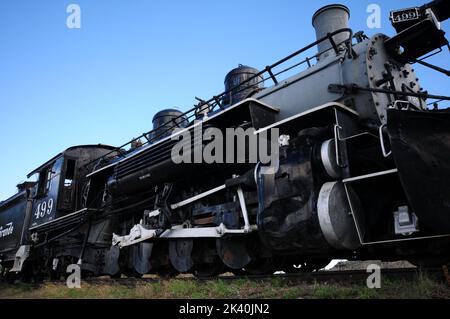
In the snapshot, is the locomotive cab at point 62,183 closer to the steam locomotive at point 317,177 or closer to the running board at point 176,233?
the steam locomotive at point 317,177

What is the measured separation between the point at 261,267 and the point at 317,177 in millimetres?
2009

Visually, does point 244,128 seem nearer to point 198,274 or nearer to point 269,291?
point 269,291

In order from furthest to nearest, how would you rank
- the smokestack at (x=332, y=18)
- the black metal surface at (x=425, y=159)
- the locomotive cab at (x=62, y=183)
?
the locomotive cab at (x=62, y=183)
the smokestack at (x=332, y=18)
the black metal surface at (x=425, y=159)

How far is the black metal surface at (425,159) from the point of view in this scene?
289cm

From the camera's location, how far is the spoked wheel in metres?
5.04

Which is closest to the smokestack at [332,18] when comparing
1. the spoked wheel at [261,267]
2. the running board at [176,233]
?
the running board at [176,233]

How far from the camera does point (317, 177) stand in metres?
3.71

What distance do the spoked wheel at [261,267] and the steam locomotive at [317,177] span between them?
0.7 inches
